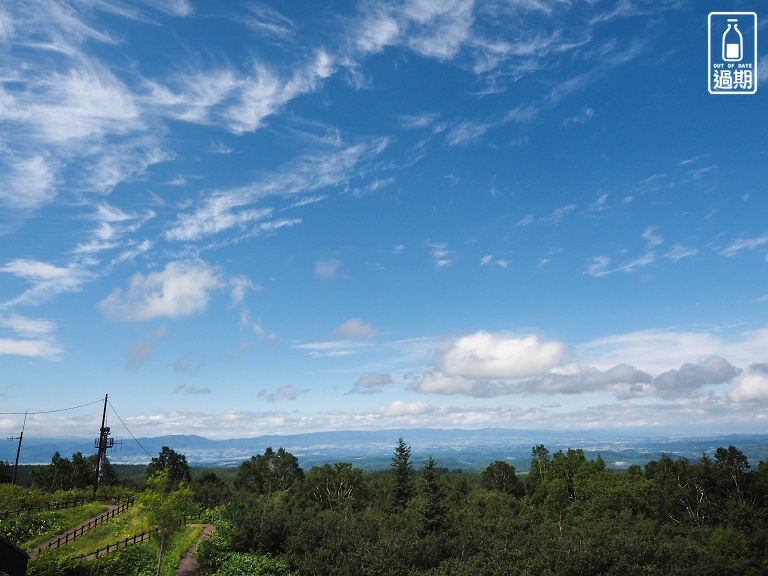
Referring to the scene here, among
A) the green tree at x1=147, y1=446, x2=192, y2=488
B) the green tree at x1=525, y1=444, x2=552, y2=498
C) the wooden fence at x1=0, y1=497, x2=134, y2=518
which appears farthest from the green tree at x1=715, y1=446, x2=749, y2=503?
the green tree at x1=147, y1=446, x2=192, y2=488

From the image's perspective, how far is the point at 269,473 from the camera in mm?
94062

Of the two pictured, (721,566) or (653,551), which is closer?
(721,566)

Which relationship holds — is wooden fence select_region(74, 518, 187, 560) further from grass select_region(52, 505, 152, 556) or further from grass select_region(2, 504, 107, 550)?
grass select_region(2, 504, 107, 550)

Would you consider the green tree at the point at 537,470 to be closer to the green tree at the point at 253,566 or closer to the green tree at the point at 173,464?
the green tree at the point at 173,464

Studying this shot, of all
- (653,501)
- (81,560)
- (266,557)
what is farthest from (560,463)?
(81,560)

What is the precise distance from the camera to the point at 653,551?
2981 centimetres

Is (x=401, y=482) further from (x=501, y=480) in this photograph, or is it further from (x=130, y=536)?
(x=130, y=536)

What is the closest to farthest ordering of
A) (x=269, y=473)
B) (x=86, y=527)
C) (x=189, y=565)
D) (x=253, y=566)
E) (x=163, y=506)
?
1. (x=253, y=566)
2. (x=163, y=506)
3. (x=189, y=565)
4. (x=86, y=527)
5. (x=269, y=473)

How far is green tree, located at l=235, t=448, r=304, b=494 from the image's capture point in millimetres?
92000

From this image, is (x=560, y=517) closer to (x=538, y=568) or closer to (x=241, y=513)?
(x=538, y=568)

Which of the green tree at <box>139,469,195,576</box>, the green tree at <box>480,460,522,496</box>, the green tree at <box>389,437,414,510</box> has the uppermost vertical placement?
the green tree at <box>139,469,195,576</box>

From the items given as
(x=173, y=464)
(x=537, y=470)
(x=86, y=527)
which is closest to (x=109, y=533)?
(x=86, y=527)

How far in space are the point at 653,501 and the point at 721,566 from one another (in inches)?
1247

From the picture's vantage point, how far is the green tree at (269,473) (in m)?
92.0
